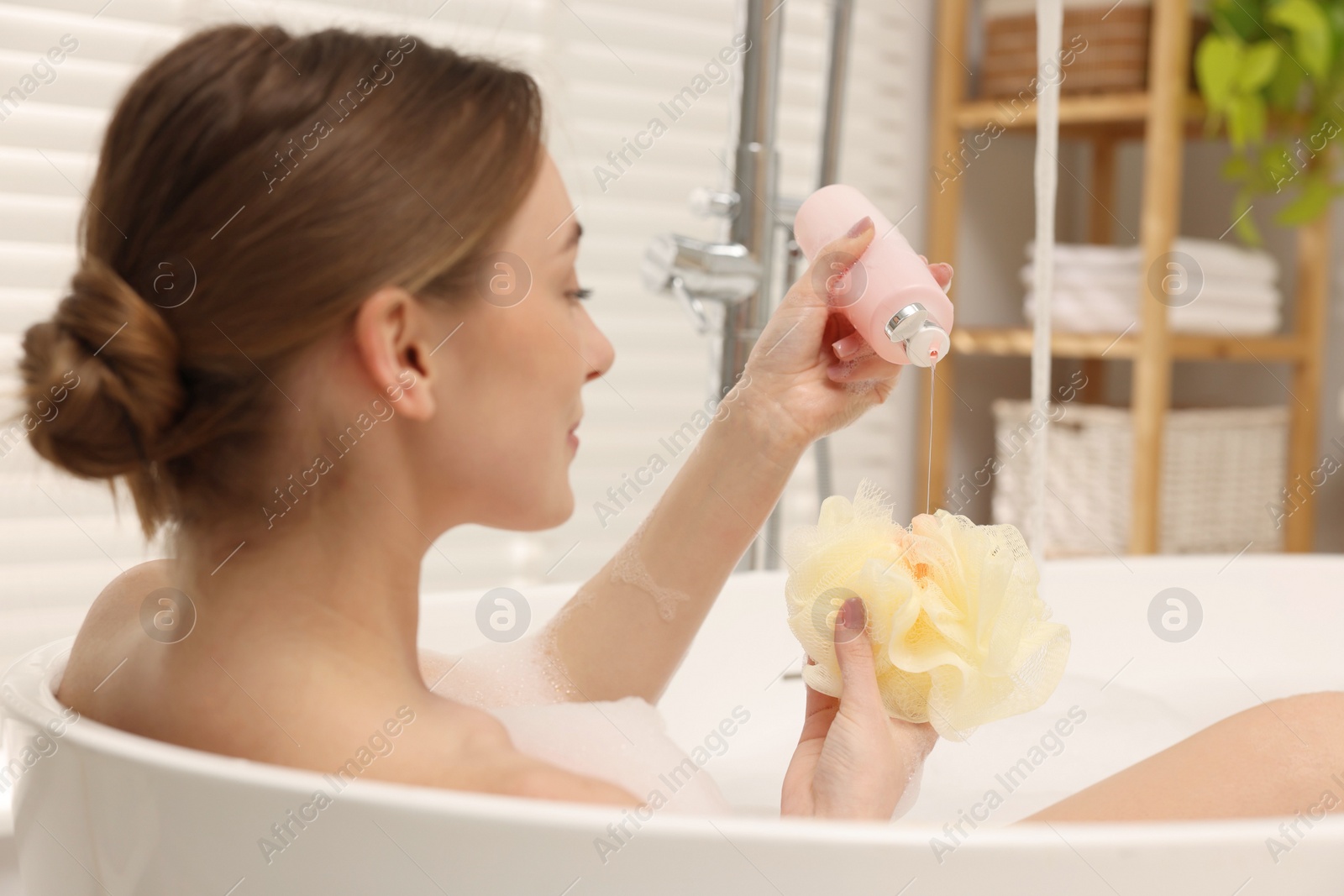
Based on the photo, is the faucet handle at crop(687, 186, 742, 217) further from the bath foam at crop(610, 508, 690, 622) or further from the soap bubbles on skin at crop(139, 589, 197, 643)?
the soap bubbles on skin at crop(139, 589, 197, 643)

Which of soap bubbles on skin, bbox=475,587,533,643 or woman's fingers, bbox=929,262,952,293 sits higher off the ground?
woman's fingers, bbox=929,262,952,293

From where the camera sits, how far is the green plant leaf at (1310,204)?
1.96 metres

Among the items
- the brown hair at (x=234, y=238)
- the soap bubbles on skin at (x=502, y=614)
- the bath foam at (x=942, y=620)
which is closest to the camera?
the brown hair at (x=234, y=238)

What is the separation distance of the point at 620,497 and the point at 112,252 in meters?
1.42

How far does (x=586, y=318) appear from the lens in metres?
0.75

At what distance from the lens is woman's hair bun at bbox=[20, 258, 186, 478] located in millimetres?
595

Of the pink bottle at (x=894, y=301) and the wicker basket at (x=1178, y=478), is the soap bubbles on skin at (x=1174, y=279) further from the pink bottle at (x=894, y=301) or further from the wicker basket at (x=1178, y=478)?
the pink bottle at (x=894, y=301)

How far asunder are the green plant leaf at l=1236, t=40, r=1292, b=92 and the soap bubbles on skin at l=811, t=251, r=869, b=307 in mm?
1407

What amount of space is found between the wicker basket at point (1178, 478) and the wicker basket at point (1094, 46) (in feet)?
1.79

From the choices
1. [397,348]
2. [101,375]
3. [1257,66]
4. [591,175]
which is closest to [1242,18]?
[1257,66]

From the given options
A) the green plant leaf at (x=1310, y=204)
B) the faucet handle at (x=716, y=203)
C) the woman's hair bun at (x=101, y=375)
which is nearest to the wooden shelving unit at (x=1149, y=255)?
the green plant leaf at (x=1310, y=204)

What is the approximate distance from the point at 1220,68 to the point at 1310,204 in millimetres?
256

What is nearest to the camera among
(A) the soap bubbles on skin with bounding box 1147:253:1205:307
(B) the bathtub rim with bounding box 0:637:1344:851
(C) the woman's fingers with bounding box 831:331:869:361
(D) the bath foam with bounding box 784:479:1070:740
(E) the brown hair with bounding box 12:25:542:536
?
(B) the bathtub rim with bounding box 0:637:1344:851

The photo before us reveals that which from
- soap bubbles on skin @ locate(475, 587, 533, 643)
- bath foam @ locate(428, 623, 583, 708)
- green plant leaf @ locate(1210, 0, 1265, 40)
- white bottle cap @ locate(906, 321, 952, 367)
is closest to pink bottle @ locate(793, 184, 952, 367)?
white bottle cap @ locate(906, 321, 952, 367)
